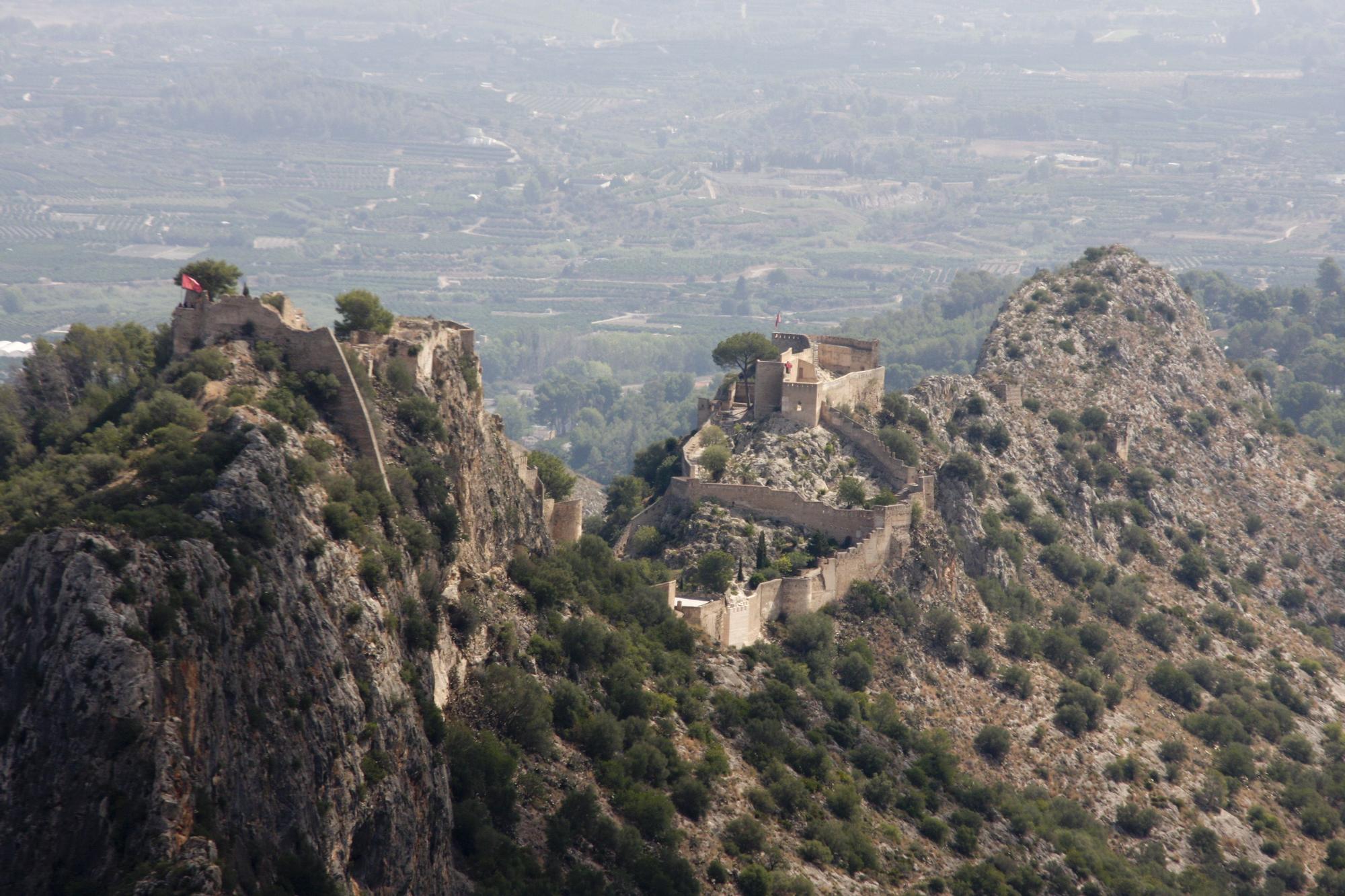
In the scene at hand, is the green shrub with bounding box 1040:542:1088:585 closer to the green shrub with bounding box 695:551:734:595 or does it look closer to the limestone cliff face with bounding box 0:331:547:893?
the green shrub with bounding box 695:551:734:595

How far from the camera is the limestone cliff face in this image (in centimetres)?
4706

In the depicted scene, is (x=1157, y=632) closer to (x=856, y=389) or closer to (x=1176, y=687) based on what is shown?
(x=1176, y=687)

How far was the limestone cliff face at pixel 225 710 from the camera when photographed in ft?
154

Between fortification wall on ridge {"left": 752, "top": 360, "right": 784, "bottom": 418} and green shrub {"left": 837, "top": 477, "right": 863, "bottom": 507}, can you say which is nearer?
green shrub {"left": 837, "top": 477, "right": 863, "bottom": 507}

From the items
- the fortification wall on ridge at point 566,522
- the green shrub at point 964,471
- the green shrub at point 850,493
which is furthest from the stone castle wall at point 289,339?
the green shrub at point 964,471

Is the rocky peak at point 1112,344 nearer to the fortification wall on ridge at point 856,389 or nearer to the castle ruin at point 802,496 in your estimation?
the fortification wall on ridge at point 856,389

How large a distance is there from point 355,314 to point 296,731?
29280 millimetres

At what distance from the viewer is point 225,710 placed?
51.8 m

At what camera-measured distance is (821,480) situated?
100m

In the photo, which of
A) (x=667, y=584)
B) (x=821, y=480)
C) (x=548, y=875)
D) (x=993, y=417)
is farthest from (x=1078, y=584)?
(x=548, y=875)

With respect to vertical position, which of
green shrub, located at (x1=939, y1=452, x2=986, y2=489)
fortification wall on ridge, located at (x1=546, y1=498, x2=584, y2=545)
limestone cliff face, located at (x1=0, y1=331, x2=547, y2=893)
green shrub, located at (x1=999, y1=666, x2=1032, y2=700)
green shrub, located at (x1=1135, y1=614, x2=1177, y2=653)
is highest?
limestone cliff face, located at (x1=0, y1=331, x2=547, y2=893)

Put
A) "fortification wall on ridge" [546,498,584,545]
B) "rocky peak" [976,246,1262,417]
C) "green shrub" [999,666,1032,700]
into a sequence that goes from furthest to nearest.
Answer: "rocky peak" [976,246,1262,417], "green shrub" [999,666,1032,700], "fortification wall on ridge" [546,498,584,545]

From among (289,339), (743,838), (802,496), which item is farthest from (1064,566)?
(289,339)

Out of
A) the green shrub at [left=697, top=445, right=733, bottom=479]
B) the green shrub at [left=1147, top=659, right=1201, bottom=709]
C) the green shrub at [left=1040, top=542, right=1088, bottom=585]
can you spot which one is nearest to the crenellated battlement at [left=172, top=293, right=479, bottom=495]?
the green shrub at [left=697, top=445, right=733, bottom=479]
